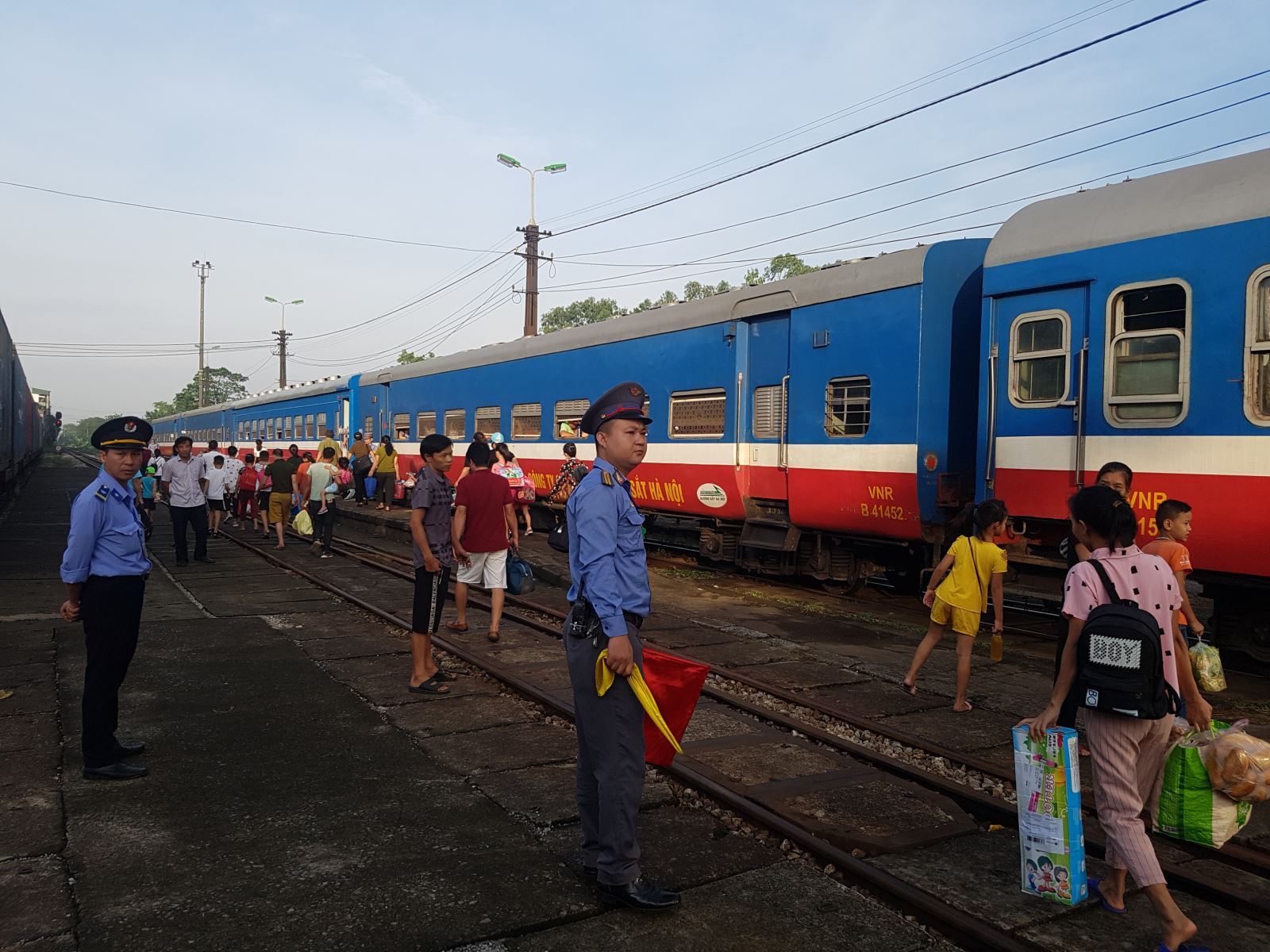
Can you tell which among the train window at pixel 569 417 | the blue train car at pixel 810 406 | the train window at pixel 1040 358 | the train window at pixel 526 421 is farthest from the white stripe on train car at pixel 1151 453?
the train window at pixel 526 421

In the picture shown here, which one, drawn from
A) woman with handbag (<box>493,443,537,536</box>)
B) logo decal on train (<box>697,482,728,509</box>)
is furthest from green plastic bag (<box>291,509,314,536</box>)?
logo decal on train (<box>697,482,728,509</box>)

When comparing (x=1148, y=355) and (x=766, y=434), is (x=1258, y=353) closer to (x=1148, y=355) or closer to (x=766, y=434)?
(x=1148, y=355)

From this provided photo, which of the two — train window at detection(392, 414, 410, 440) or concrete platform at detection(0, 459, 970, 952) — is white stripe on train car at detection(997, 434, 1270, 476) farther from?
train window at detection(392, 414, 410, 440)

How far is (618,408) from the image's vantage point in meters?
3.72

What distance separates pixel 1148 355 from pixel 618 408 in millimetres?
5427

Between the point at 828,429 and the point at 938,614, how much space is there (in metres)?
4.16

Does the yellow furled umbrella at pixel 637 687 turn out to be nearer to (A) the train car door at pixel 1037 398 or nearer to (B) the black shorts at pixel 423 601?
(B) the black shorts at pixel 423 601

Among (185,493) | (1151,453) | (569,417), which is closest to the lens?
(1151,453)

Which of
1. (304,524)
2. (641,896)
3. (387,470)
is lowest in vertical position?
(641,896)

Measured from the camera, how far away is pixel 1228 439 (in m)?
6.72

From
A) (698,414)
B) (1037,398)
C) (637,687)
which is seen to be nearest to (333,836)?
(637,687)

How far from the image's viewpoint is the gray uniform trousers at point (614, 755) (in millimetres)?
3516

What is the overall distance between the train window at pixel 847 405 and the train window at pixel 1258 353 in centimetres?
367

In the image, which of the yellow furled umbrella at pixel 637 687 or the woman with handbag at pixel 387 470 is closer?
the yellow furled umbrella at pixel 637 687
